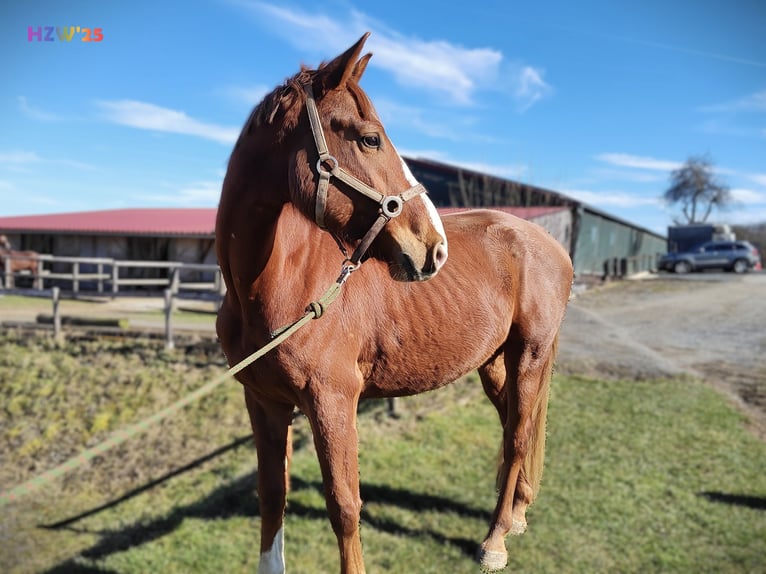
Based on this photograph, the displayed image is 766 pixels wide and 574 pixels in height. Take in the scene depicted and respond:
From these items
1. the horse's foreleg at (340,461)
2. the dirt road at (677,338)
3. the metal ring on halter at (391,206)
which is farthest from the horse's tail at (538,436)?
the dirt road at (677,338)

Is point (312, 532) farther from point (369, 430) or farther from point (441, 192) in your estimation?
point (441, 192)

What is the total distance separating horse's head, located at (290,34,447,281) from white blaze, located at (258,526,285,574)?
1.35 meters

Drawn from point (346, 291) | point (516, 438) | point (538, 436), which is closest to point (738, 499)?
point (538, 436)

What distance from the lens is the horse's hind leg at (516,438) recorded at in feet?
8.18

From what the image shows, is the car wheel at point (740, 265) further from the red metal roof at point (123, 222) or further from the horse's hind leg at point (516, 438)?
the horse's hind leg at point (516, 438)

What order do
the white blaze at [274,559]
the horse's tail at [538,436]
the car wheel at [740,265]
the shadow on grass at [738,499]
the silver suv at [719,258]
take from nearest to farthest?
the white blaze at [274,559] < the horse's tail at [538,436] < the shadow on grass at [738,499] < the silver suv at [719,258] < the car wheel at [740,265]

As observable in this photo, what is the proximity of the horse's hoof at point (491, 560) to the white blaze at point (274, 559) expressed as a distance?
0.87 meters

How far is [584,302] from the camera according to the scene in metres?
22.8

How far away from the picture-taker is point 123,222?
26.4 meters

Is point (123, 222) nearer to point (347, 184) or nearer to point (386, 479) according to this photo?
point (386, 479)

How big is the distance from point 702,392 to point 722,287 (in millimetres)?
16665

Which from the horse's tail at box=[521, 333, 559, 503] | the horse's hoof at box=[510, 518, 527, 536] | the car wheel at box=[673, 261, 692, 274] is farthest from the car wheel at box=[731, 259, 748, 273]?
the horse's hoof at box=[510, 518, 527, 536]

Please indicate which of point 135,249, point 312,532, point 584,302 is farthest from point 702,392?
point 135,249

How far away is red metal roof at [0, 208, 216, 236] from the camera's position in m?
24.0
